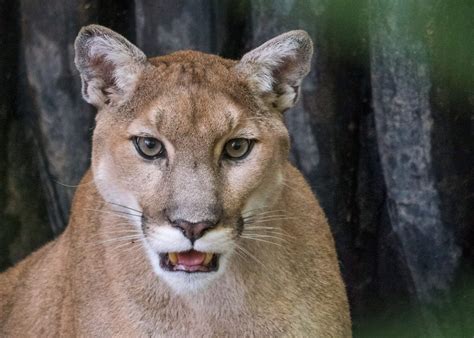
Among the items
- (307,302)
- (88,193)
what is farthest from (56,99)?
(307,302)

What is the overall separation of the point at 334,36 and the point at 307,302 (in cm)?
143

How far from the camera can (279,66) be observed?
13.0ft

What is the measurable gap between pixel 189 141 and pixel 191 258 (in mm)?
370

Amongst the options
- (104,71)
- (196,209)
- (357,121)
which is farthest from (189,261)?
(357,121)

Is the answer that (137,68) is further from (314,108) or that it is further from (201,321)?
(314,108)

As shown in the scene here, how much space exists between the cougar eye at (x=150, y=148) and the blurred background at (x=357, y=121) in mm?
1471

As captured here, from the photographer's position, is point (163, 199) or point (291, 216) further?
point (291, 216)

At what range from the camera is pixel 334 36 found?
16.5 ft

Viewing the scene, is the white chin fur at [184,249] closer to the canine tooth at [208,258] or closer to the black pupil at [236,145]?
the canine tooth at [208,258]

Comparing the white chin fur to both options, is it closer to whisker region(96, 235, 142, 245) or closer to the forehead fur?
whisker region(96, 235, 142, 245)

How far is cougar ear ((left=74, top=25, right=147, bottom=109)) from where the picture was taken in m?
3.87

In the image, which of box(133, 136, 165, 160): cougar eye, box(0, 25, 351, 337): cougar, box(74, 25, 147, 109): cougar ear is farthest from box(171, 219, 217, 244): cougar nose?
box(74, 25, 147, 109): cougar ear

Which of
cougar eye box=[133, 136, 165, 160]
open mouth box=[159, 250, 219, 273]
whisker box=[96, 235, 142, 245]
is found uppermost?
cougar eye box=[133, 136, 165, 160]

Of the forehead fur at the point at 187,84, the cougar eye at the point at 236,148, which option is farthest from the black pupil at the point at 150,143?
the cougar eye at the point at 236,148
